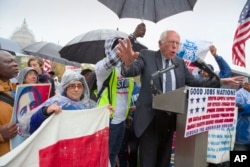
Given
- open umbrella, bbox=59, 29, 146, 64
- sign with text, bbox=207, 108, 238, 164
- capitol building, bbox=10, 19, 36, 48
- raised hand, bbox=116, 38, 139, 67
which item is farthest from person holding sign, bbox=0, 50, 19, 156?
capitol building, bbox=10, 19, 36, 48

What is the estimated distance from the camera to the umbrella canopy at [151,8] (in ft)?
15.4

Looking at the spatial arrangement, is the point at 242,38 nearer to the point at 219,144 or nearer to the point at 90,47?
the point at 219,144

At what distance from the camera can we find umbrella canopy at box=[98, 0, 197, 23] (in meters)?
4.70

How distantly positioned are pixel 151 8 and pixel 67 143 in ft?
8.46

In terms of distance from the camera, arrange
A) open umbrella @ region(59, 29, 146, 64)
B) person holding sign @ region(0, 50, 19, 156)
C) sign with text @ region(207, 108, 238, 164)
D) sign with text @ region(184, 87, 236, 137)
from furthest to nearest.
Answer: open umbrella @ region(59, 29, 146, 64)
sign with text @ region(207, 108, 238, 164)
sign with text @ region(184, 87, 236, 137)
person holding sign @ region(0, 50, 19, 156)

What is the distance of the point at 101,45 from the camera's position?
21.7 ft

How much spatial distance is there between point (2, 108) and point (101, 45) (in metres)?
3.93

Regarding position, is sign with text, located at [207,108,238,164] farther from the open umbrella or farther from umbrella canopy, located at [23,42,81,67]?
umbrella canopy, located at [23,42,81,67]

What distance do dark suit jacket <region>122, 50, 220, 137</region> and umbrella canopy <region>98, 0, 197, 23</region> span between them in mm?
1197

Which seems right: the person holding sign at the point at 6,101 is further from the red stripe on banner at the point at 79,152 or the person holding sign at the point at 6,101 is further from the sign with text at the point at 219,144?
the sign with text at the point at 219,144


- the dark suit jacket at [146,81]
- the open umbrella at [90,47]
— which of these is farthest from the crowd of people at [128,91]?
the open umbrella at [90,47]

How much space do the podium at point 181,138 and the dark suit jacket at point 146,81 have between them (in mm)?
332

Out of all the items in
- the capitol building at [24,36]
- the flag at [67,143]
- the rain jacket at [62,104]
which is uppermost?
the capitol building at [24,36]

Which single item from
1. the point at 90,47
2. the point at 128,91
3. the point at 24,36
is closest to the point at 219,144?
the point at 128,91
